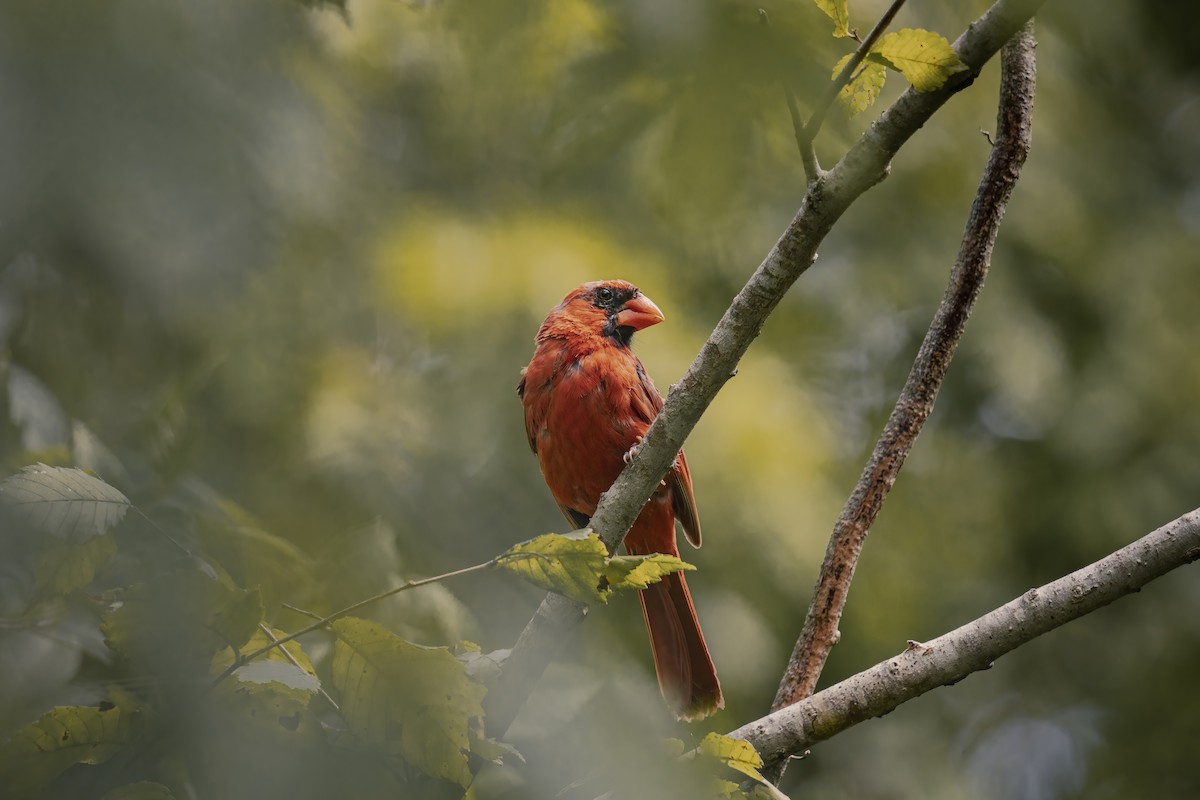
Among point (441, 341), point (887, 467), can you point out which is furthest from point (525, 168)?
point (887, 467)

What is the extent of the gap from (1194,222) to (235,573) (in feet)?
22.4

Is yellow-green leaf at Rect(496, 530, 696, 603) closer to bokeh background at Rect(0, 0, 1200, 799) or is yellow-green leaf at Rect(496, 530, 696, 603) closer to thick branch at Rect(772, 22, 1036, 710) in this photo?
bokeh background at Rect(0, 0, 1200, 799)

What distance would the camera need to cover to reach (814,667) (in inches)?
112

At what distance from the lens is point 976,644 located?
7.58ft

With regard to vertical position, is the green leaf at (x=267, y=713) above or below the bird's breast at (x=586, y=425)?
below

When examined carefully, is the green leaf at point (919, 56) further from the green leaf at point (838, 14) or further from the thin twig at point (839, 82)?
the green leaf at point (838, 14)

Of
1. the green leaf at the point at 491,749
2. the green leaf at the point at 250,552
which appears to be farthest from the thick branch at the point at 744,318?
the green leaf at the point at 250,552

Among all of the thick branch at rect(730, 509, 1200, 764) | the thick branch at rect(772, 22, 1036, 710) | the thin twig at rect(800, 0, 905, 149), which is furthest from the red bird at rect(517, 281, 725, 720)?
the thin twig at rect(800, 0, 905, 149)

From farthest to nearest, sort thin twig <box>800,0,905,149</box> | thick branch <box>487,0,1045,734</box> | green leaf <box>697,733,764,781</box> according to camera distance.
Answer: thick branch <box>487,0,1045,734</box> < green leaf <box>697,733,764,781</box> < thin twig <box>800,0,905,149</box>

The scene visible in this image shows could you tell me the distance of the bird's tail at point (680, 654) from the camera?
393 centimetres

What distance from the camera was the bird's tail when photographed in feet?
12.9

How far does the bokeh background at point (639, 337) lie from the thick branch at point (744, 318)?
106 millimetres

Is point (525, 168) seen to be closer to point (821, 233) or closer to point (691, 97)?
point (821, 233)

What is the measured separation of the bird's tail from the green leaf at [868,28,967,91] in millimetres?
2441
